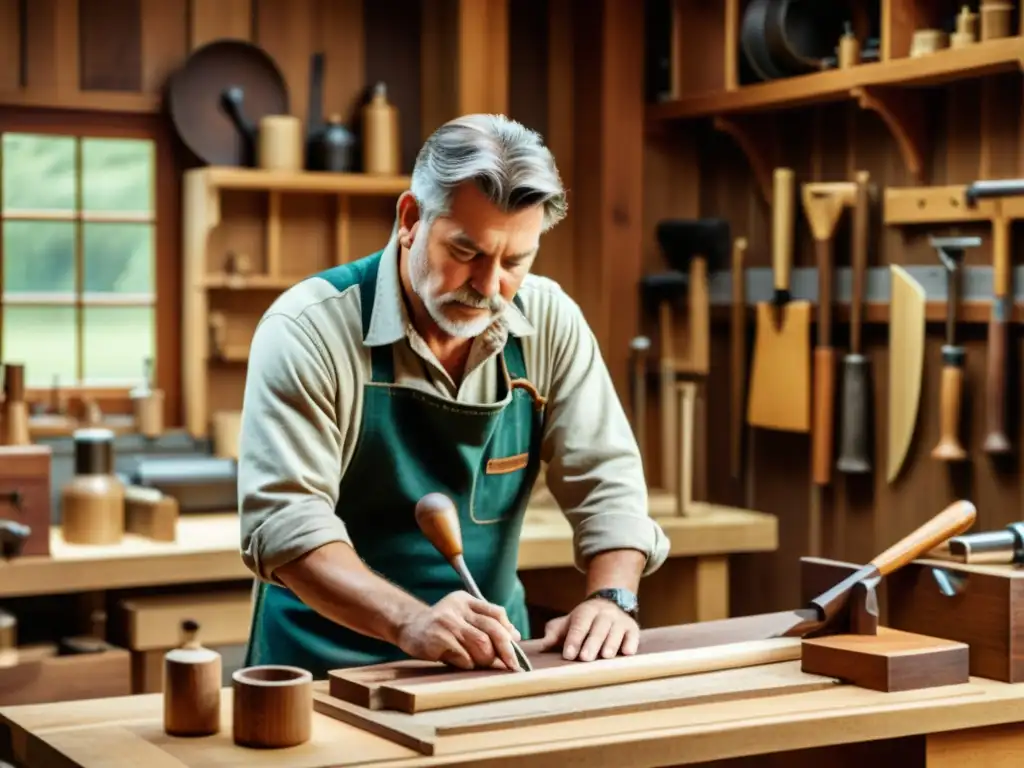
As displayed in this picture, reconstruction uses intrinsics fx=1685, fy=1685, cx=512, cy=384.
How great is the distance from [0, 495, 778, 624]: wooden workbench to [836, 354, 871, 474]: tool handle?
11.0 inches

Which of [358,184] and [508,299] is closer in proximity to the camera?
[508,299]

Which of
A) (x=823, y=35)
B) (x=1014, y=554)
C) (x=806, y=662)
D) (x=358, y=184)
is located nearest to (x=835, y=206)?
(x=823, y=35)

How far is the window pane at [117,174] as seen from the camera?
480 cm

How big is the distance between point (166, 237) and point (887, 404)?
210 cm

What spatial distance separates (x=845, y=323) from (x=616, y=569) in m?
1.93

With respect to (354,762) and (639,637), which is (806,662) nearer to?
(639,637)

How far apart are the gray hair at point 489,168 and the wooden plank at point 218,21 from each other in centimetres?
249

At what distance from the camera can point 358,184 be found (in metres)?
4.85

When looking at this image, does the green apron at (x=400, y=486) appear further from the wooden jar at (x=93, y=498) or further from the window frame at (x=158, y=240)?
the window frame at (x=158, y=240)

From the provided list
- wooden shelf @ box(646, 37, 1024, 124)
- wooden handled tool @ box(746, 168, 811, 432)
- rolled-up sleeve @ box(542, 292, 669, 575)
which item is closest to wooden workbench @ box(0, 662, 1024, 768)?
rolled-up sleeve @ box(542, 292, 669, 575)

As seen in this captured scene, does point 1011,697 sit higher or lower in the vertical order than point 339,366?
lower

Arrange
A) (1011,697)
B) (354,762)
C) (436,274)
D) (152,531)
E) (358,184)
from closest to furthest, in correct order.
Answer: (354,762) → (1011,697) → (436,274) → (152,531) → (358,184)

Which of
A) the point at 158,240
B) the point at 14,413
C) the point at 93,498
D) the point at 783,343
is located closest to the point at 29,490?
the point at 93,498

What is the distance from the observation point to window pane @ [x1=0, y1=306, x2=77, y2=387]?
4.74m
